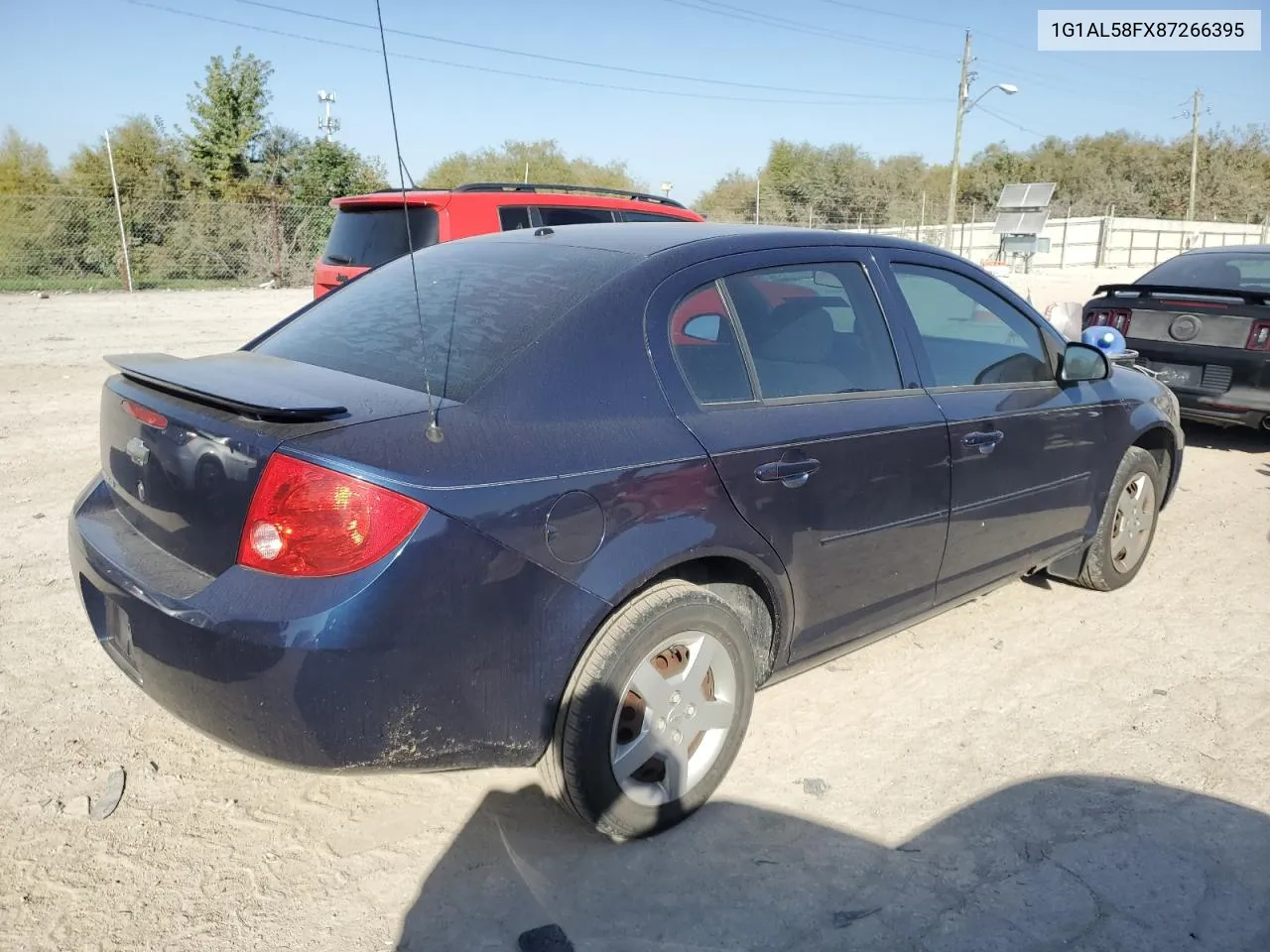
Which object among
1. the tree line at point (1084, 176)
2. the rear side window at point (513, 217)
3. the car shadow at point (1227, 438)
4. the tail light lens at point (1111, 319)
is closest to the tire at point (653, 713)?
the rear side window at point (513, 217)

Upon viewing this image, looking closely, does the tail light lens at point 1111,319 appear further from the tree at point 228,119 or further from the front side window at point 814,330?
the tree at point 228,119

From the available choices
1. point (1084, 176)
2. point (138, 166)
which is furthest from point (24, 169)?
point (1084, 176)

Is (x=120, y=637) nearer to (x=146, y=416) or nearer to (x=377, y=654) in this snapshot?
(x=146, y=416)

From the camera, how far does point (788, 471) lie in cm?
285

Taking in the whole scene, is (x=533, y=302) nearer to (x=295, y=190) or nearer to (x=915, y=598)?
(x=915, y=598)

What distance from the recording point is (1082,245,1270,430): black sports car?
6.93 meters

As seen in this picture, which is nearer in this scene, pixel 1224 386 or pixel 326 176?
pixel 1224 386

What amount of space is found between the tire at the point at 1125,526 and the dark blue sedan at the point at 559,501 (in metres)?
0.96

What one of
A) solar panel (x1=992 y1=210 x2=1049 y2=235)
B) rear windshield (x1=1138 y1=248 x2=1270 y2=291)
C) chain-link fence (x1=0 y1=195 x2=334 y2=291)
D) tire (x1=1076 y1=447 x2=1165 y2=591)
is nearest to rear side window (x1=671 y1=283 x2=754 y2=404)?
tire (x1=1076 y1=447 x2=1165 y2=591)

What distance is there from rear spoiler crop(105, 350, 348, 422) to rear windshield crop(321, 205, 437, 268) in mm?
4498

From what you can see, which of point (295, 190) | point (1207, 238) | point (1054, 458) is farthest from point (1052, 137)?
point (1054, 458)

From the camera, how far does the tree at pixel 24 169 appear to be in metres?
25.3

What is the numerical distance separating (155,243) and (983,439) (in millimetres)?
22290

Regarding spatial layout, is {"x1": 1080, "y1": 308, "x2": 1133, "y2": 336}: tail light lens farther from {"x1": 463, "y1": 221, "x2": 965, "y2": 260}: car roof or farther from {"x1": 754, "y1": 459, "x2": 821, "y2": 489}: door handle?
{"x1": 754, "y1": 459, "x2": 821, "y2": 489}: door handle
